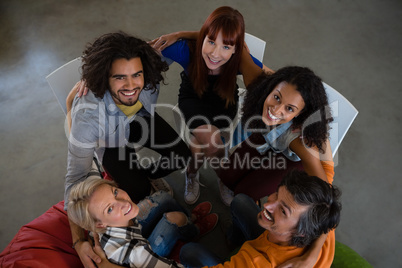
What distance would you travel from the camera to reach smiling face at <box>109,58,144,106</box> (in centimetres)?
161

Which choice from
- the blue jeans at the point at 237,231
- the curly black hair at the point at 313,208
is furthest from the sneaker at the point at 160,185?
the curly black hair at the point at 313,208

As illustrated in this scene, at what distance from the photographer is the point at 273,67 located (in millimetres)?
3189

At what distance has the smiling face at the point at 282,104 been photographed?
1602mm

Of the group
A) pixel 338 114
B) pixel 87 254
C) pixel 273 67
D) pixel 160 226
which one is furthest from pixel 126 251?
pixel 273 67

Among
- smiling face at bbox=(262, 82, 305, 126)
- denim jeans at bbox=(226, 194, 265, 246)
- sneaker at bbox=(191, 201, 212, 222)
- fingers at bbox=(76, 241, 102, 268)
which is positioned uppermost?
smiling face at bbox=(262, 82, 305, 126)

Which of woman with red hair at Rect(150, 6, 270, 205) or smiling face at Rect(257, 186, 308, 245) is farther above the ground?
woman with red hair at Rect(150, 6, 270, 205)

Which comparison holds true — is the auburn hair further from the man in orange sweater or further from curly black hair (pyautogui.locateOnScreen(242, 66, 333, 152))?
the man in orange sweater

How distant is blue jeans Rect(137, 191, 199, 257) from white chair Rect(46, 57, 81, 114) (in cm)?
93

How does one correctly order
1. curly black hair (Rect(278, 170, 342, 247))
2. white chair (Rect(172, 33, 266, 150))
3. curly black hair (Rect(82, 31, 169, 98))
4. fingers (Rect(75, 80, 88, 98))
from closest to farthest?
curly black hair (Rect(278, 170, 342, 247)) → curly black hair (Rect(82, 31, 169, 98)) → fingers (Rect(75, 80, 88, 98)) → white chair (Rect(172, 33, 266, 150))

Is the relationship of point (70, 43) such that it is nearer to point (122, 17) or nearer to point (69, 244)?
point (122, 17)

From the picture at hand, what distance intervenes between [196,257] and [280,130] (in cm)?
90

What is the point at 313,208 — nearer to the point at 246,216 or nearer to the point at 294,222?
the point at 294,222

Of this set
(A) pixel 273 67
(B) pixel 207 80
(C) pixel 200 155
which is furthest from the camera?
(A) pixel 273 67

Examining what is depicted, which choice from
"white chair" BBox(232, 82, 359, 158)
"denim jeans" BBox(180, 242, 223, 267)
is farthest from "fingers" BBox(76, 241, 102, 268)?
"white chair" BBox(232, 82, 359, 158)
